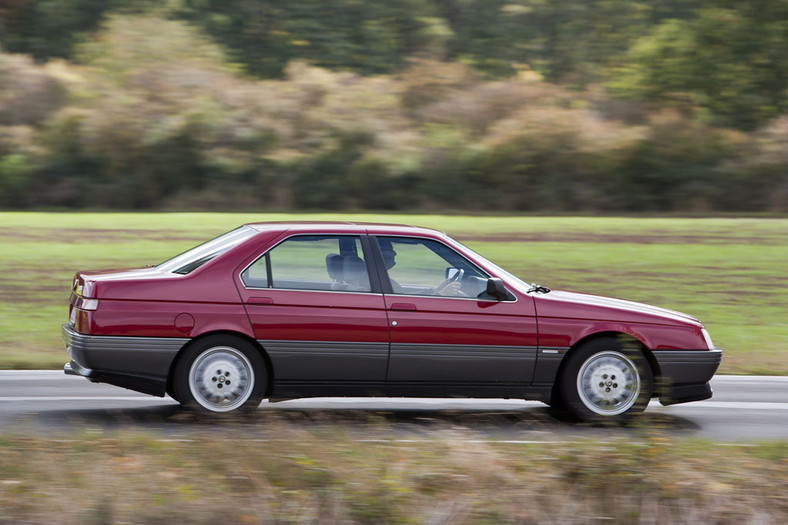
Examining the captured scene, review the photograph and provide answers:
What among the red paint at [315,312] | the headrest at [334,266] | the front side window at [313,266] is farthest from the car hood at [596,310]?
the headrest at [334,266]

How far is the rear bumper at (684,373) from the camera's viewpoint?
8.27 metres

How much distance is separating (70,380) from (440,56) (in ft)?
141

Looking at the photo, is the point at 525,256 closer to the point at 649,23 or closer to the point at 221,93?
the point at 221,93

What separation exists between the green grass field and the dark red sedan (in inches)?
127

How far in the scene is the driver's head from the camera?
818 cm

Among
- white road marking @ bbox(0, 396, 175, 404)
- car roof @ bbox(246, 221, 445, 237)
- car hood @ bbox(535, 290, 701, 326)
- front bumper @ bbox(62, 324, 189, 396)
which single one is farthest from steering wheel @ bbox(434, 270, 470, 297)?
white road marking @ bbox(0, 396, 175, 404)

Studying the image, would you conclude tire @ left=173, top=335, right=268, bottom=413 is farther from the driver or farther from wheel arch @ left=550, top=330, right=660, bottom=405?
wheel arch @ left=550, top=330, right=660, bottom=405

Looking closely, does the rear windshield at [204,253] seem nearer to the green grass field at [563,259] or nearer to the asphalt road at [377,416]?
the asphalt road at [377,416]

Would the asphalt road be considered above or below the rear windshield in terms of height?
below

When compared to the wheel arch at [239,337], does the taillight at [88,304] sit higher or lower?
higher

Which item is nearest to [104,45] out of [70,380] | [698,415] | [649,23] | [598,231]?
[598,231]

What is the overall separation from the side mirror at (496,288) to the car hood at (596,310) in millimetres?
286

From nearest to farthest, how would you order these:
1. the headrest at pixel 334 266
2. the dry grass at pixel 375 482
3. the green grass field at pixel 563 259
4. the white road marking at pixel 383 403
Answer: the dry grass at pixel 375 482
the headrest at pixel 334 266
the white road marking at pixel 383 403
the green grass field at pixel 563 259

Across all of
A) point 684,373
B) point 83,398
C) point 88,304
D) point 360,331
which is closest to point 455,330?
point 360,331
